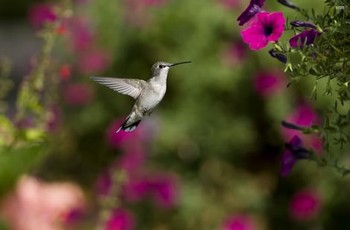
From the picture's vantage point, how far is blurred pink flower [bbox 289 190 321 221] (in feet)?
16.0

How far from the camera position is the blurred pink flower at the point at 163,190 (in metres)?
4.84

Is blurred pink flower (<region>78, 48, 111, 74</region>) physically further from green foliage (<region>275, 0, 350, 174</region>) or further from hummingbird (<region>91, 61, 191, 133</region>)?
green foliage (<region>275, 0, 350, 174</region>)

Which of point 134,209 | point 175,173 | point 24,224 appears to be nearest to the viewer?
point 24,224

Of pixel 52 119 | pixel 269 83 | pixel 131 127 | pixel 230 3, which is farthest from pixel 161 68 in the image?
pixel 230 3

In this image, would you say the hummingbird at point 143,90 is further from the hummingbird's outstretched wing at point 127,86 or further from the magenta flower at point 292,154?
the magenta flower at point 292,154

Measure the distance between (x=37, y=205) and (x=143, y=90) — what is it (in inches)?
55.2

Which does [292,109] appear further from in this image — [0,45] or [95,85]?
[0,45]

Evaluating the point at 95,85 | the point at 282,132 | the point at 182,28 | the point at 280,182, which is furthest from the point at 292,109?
the point at 95,85

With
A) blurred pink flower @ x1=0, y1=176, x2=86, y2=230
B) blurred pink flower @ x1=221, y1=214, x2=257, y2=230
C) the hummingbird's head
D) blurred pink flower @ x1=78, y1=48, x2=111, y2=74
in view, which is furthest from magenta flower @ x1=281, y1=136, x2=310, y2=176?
blurred pink flower @ x1=78, y1=48, x2=111, y2=74

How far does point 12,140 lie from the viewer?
8.84 feet

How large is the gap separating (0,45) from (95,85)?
608 centimetres

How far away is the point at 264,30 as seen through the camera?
5.24 ft

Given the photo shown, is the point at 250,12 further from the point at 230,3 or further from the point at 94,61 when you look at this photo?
the point at 94,61

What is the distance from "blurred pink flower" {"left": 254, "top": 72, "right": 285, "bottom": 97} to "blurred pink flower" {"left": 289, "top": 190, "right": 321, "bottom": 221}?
0.64 metres
